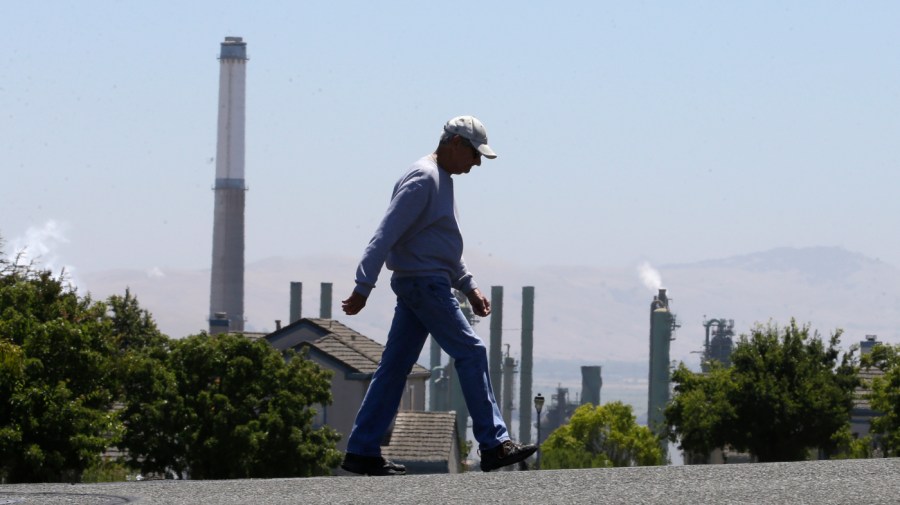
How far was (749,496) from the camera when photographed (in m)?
8.60

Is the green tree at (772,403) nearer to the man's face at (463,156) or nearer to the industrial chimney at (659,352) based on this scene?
the man's face at (463,156)

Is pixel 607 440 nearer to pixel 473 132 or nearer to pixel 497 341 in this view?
pixel 497 341

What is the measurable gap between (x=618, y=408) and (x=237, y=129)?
73.6 meters

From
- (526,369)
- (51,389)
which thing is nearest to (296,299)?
(526,369)

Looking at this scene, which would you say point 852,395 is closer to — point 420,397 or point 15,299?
point 420,397

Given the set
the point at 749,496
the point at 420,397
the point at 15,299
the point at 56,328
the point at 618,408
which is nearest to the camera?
the point at 749,496

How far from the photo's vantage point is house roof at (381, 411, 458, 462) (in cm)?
5731

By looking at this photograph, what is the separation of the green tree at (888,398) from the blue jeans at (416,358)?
38081 millimetres

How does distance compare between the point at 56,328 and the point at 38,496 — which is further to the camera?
the point at 56,328

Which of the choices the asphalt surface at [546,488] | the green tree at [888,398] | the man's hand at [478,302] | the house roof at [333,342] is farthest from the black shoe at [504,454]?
the house roof at [333,342]

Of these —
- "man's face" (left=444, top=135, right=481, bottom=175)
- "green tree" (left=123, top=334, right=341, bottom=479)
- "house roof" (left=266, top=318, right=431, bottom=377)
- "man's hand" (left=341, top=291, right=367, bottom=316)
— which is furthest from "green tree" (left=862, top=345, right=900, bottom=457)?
"man's hand" (left=341, top=291, right=367, bottom=316)

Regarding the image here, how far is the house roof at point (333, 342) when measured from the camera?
66.9 meters

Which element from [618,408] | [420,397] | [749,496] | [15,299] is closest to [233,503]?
[749,496]

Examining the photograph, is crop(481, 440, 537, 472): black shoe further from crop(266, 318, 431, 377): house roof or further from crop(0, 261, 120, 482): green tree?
crop(266, 318, 431, 377): house roof
